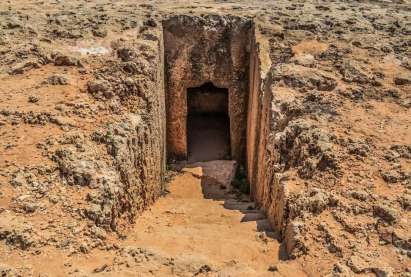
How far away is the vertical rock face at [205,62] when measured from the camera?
41.4 ft

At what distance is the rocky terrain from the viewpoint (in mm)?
6031

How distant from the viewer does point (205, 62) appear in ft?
42.6

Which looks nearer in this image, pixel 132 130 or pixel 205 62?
pixel 132 130

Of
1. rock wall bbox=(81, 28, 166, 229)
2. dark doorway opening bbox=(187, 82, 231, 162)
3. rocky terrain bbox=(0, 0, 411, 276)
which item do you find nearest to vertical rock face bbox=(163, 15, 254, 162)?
rocky terrain bbox=(0, 0, 411, 276)

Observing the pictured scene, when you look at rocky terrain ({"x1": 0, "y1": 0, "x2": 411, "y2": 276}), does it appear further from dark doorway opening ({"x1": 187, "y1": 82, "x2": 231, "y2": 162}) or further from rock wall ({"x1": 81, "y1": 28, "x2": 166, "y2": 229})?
dark doorway opening ({"x1": 187, "y1": 82, "x2": 231, "y2": 162})

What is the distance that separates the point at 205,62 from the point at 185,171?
334 centimetres

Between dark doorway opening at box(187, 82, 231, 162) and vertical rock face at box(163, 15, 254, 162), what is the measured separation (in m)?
1.04

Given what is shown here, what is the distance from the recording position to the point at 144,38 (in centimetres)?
1146

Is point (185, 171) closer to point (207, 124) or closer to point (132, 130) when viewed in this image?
point (207, 124)

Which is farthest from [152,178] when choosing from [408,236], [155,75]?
[408,236]

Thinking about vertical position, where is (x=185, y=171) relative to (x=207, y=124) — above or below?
below

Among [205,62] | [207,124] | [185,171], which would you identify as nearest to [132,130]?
[185,171]

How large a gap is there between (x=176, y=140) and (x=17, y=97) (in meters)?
5.69

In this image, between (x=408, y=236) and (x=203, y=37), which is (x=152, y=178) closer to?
(x=203, y=37)
